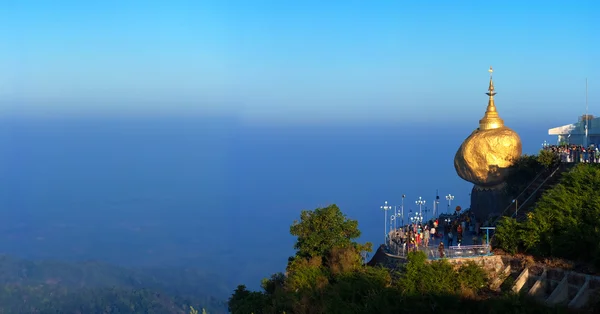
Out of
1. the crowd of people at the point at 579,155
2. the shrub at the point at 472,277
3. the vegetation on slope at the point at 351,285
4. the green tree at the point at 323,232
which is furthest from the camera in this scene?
the crowd of people at the point at 579,155

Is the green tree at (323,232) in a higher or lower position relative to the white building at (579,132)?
lower

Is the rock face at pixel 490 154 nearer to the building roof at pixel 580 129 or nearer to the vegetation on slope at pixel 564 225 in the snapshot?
the vegetation on slope at pixel 564 225

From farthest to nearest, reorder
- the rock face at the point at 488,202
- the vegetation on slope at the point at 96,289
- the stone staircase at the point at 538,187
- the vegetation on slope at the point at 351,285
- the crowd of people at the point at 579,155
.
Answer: the vegetation on slope at the point at 96,289
the rock face at the point at 488,202
the crowd of people at the point at 579,155
the stone staircase at the point at 538,187
the vegetation on slope at the point at 351,285

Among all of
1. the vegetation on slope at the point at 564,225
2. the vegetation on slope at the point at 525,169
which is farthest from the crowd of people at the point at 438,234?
the vegetation on slope at the point at 525,169

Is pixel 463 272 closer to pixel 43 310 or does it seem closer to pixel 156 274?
pixel 43 310

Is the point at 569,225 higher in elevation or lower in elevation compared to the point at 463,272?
higher

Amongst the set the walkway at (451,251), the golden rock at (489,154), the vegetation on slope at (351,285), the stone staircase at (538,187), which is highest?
the golden rock at (489,154)

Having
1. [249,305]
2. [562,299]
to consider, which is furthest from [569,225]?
[249,305]

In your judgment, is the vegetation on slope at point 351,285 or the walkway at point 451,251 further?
the walkway at point 451,251
